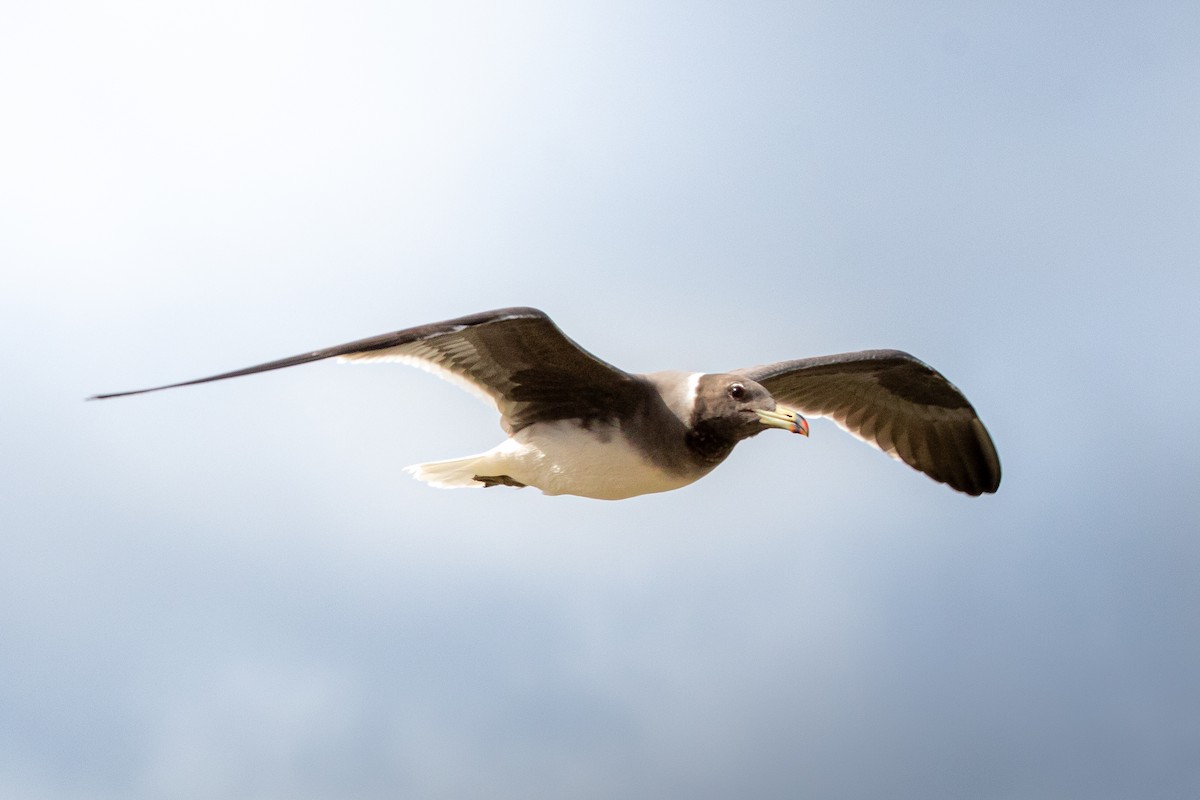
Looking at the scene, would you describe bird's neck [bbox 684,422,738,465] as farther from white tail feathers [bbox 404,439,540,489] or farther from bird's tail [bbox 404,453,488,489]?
bird's tail [bbox 404,453,488,489]

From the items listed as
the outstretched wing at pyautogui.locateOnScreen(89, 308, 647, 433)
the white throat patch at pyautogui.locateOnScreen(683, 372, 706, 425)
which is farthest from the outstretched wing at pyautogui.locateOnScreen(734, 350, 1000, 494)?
the outstretched wing at pyautogui.locateOnScreen(89, 308, 647, 433)

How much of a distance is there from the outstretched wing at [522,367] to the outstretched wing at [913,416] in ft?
9.27

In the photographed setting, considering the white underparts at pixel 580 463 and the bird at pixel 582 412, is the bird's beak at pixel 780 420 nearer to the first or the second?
the bird at pixel 582 412

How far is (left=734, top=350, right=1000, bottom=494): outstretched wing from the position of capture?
1252 cm

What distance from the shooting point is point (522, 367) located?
32.3 ft

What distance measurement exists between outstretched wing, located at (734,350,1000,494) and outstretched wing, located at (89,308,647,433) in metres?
2.83

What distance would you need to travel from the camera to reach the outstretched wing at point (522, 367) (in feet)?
30.4

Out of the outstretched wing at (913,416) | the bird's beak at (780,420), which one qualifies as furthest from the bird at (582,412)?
the outstretched wing at (913,416)

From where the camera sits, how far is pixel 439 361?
32.4ft

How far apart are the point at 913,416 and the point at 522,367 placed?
443 centimetres

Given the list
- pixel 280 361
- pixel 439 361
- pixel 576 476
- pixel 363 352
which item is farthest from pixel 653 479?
pixel 280 361

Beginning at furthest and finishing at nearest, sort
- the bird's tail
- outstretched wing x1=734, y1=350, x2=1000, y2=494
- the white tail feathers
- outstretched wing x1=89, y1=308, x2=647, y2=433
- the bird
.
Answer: outstretched wing x1=734, y1=350, x2=1000, y2=494 → the bird's tail → the white tail feathers → the bird → outstretched wing x1=89, y1=308, x2=647, y2=433

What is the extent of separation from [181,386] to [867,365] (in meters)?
6.29

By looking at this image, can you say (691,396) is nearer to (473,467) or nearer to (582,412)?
(582,412)
